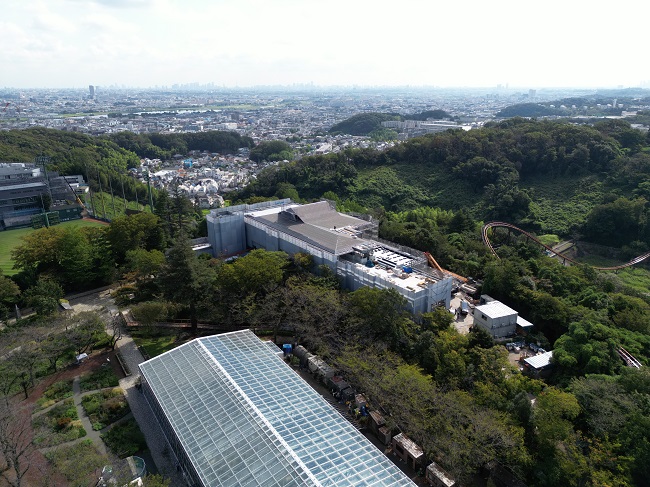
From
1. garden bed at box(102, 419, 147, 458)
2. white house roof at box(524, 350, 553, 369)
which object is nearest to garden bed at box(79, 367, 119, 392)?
garden bed at box(102, 419, 147, 458)

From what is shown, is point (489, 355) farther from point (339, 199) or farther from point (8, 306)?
point (339, 199)

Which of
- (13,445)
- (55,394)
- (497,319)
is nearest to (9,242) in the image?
(55,394)

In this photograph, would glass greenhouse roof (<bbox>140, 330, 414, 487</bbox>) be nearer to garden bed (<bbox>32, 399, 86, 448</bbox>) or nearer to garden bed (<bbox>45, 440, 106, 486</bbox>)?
garden bed (<bbox>45, 440, 106, 486</bbox>)

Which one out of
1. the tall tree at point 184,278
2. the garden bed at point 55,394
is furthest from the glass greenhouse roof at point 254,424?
the tall tree at point 184,278

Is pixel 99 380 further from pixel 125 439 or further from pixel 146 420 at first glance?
pixel 125 439

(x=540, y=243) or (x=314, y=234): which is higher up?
(x=314, y=234)

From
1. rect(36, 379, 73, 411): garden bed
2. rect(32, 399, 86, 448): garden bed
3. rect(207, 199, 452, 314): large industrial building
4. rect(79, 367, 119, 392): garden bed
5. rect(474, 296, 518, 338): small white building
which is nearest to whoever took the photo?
rect(32, 399, 86, 448): garden bed

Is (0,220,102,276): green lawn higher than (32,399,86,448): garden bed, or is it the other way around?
(0,220,102,276): green lawn

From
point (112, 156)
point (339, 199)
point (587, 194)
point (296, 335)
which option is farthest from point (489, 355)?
point (112, 156)
